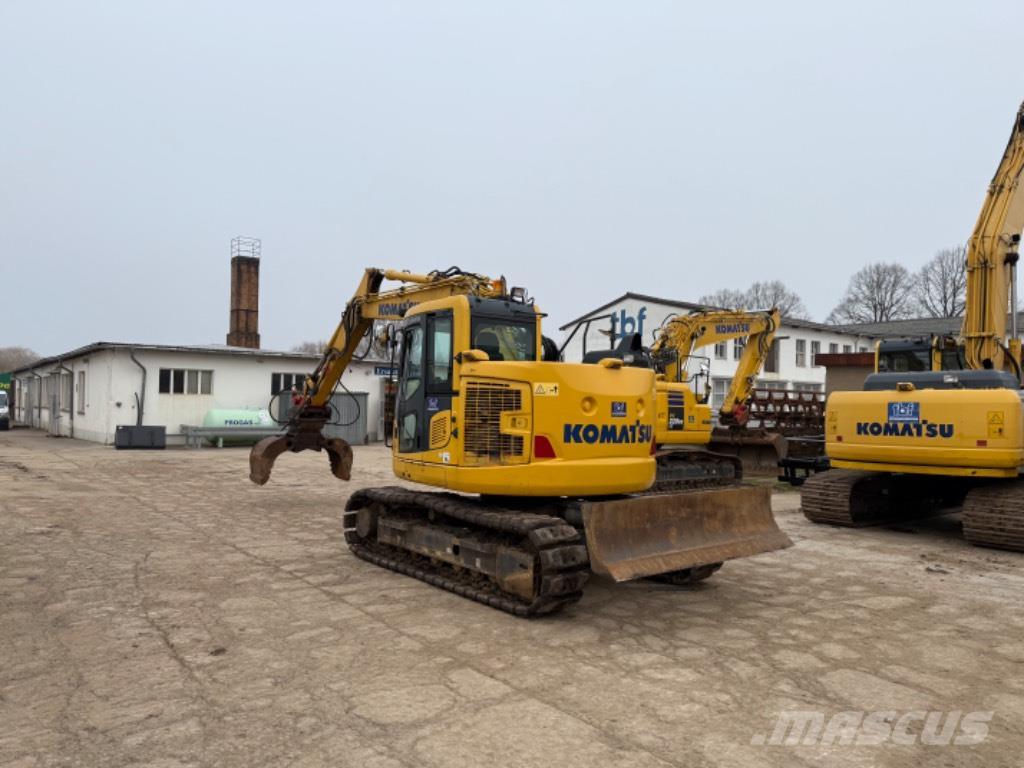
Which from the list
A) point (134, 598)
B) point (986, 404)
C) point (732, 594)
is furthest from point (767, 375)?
point (134, 598)

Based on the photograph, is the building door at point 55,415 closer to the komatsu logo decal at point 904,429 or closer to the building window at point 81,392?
the building window at point 81,392

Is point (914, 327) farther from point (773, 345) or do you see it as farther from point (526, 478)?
point (526, 478)

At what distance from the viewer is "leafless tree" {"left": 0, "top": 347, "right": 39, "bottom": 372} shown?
93.7 metres

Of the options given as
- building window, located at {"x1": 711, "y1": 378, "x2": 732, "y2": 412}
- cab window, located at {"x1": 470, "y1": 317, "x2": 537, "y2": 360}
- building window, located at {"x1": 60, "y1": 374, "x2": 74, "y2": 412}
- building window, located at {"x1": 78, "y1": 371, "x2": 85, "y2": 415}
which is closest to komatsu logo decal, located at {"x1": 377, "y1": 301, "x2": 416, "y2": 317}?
cab window, located at {"x1": 470, "y1": 317, "x2": 537, "y2": 360}

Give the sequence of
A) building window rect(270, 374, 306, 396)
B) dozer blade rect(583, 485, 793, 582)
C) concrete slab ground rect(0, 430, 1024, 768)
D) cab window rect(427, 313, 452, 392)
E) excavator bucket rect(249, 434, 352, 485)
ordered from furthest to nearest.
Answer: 1. building window rect(270, 374, 306, 396)
2. excavator bucket rect(249, 434, 352, 485)
3. cab window rect(427, 313, 452, 392)
4. dozer blade rect(583, 485, 793, 582)
5. concrete slab ground rect(0, 430, 1024, 768)

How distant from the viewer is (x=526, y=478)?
21.1ft

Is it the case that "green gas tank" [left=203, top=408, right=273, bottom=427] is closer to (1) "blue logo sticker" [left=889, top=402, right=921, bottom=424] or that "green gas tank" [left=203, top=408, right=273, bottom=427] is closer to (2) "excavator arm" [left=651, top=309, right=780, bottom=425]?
(2) "excavator arm" [left=651, top=309, right=780, bottom=425]

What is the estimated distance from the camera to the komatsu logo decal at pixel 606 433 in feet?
21.4

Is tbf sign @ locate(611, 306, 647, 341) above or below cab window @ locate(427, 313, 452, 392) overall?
above

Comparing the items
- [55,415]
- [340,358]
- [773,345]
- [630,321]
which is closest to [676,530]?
[340,358]

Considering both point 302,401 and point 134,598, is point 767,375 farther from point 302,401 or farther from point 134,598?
point 134,598

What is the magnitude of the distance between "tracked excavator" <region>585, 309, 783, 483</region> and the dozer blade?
2813mm

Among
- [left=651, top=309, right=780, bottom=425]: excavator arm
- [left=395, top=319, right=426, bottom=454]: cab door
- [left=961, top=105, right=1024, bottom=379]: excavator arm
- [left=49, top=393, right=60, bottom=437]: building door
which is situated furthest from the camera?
[left=49, top=393, right=60, bottom=437]: building door

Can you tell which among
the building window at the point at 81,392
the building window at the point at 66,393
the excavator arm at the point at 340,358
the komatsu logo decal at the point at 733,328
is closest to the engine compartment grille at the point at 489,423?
the excavator arm at the point at 340,358
